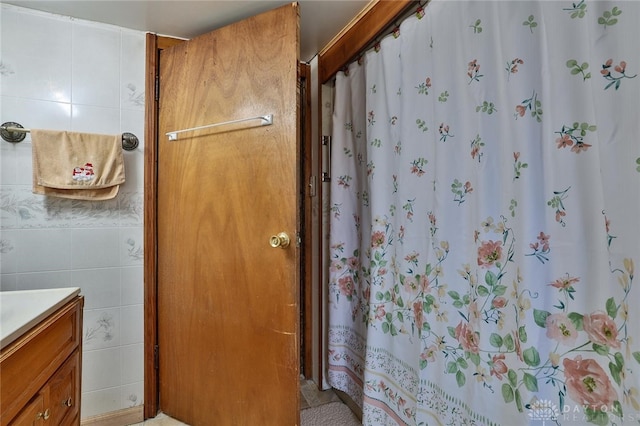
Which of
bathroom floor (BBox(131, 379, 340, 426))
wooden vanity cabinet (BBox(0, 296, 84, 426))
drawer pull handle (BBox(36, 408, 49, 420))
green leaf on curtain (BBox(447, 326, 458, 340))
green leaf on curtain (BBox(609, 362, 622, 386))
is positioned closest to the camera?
green leaf on curtain (BBox(609, 362, 622, 386))

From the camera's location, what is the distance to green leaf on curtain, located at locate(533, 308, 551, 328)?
651mm

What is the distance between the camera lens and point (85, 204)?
4.31 feet

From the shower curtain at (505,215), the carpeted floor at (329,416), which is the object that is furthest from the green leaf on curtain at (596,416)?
the carpeted floor at (329,416)

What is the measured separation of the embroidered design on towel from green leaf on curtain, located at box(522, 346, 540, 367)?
5.78 ft

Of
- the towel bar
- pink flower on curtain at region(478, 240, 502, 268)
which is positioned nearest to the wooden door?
the towel bar

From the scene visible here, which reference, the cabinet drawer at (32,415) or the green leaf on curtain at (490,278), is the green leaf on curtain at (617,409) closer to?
the green leaf on curtain at (490,278)

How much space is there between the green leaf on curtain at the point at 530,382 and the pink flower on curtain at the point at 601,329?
17 centimetres

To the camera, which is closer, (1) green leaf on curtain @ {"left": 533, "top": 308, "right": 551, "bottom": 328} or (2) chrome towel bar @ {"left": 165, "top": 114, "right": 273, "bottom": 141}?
(1) green leaf on curtain @ {"left": 533, "top": 308, "right": 551, "bottom": 328}

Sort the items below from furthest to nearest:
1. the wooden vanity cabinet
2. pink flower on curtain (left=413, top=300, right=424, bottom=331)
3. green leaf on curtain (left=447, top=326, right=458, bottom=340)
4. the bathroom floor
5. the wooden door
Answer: the bathroom floor < the wooden door < pink flower on curtain (left=413, top=300, right=424, bottom=331) < green leaf on curtain (left=447, top=326, right=458, bottom=340) < the wooden vanity cabinet

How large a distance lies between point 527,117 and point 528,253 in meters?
0.35

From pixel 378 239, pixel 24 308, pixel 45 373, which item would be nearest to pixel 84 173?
pixel 24 308

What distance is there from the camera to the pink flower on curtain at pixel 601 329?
0.55 metres

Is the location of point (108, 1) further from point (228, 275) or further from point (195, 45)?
point (228, 275)

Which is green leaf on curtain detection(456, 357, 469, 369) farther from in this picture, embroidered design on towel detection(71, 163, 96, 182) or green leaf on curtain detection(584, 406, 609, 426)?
embroidered design on towel detection(71, 163, 96, 182)
